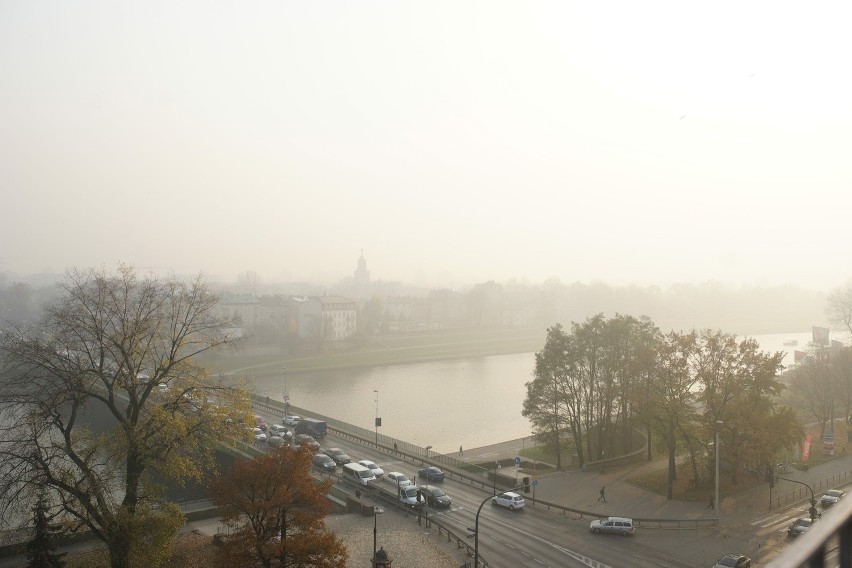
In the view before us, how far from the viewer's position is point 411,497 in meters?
25.2

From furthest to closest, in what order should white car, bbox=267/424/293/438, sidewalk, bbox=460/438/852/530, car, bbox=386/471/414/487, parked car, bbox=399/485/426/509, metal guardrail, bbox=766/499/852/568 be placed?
white car, bbox=267/424/293/438
car, bbox=386/471/414/487
parked car, bbox=399/485/426/509
sidewalk, bbox=460/438/852/530
metal guardrail, bbox=766/499/852/568

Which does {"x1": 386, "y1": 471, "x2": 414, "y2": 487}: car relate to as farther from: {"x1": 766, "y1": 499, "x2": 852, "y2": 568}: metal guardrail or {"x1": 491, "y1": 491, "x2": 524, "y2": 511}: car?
{"x1": 766, "y1": 499, "x2": 852, "y2": 568}: metal guardrail

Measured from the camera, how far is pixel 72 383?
1555 cm

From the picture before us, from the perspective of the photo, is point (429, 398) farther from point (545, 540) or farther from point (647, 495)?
point (545, 540)

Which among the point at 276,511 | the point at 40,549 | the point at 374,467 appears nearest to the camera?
the point at 276,511

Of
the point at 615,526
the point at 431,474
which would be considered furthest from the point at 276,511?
the point at 431,474

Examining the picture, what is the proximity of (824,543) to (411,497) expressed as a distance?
24.3m

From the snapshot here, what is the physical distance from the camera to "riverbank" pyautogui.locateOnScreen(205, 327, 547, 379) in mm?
72375

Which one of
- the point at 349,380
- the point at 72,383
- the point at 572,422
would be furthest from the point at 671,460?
the point at 349,380

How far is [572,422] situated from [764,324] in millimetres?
115249

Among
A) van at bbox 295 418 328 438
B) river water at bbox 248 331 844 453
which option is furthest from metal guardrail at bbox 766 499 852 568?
van at bbox 295 418 328 438

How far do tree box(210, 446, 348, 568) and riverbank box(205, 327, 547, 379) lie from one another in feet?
152

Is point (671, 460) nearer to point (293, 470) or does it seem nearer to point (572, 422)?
point (572, 422)

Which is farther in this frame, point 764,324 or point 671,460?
point 764,324
